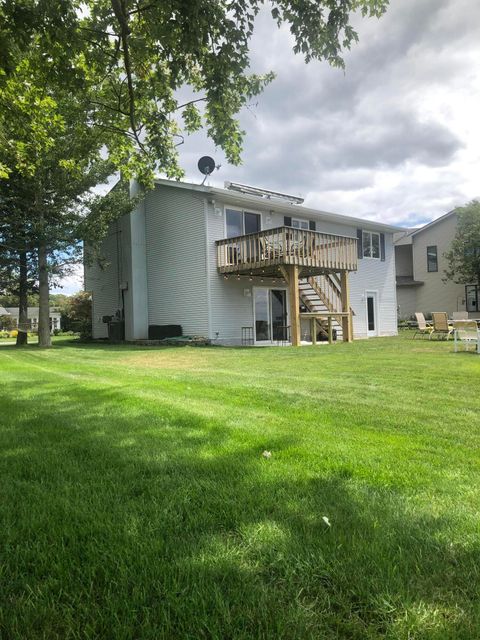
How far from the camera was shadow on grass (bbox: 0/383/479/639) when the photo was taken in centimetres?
151

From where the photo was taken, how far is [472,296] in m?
32.1

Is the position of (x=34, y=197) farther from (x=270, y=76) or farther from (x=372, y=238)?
(x=372, y=238)

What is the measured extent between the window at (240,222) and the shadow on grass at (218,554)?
51.2 ft

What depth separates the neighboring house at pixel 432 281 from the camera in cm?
3241

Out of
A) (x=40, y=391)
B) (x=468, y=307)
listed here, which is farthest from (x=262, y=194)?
(x=468, y=307)

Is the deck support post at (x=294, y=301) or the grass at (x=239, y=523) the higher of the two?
the deck support post at (x=294, y=301)

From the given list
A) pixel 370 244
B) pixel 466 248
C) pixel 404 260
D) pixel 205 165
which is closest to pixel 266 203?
pixel 205 165

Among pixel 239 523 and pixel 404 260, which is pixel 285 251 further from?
pixel 404 260

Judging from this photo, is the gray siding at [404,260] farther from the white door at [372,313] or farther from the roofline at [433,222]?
the white door at [372,313]

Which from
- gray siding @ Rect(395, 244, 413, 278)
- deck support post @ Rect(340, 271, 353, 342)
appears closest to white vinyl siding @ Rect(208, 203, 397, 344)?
deck support post @ Rect(340, 271, 353, 342)

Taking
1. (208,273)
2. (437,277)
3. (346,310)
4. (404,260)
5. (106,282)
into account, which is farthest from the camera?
(404,260)

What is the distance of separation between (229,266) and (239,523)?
49.6ft

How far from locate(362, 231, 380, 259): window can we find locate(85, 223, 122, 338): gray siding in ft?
39.8

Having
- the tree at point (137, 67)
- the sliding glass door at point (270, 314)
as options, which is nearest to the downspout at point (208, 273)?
the sliding glass door at point (270, 314)
